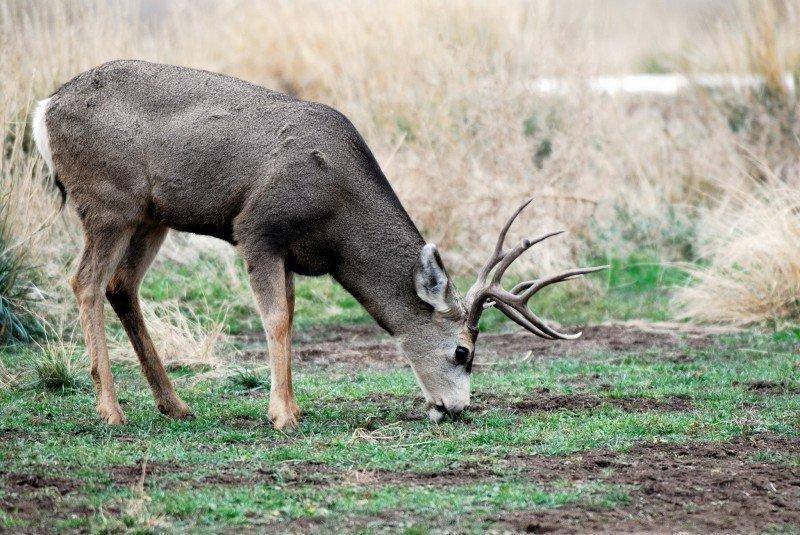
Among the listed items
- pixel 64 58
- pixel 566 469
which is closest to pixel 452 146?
pixel 64 58

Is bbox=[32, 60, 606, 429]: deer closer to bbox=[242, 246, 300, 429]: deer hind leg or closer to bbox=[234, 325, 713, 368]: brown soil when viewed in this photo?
bbox=[242, 246, 300, 429]: deer hind leg

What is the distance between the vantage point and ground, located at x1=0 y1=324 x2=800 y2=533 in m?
5.12

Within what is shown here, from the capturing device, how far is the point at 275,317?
23.2 feet

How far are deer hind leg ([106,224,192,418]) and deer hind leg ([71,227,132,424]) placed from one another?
0.85 feet

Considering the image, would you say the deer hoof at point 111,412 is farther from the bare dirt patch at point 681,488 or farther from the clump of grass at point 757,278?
the clump of grass at point 757,278

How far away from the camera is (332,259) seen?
23.7 feet

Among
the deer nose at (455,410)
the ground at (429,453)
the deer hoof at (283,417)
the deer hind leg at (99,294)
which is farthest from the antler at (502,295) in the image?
the deer hind leg at (99,294)

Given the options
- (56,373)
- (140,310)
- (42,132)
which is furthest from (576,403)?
(42,132)

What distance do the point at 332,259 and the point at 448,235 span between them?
5.77 metres

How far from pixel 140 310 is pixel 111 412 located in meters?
0.73

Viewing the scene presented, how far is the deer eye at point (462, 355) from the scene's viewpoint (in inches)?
283

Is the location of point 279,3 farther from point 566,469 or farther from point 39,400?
point 566,469

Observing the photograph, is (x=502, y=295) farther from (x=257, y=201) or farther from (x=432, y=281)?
(x=257, y=201)

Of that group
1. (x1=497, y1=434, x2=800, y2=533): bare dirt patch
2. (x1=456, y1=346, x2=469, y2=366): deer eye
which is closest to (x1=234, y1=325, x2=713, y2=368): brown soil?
(x1=456, y1=346, x2=469, y2=366): deer eye
